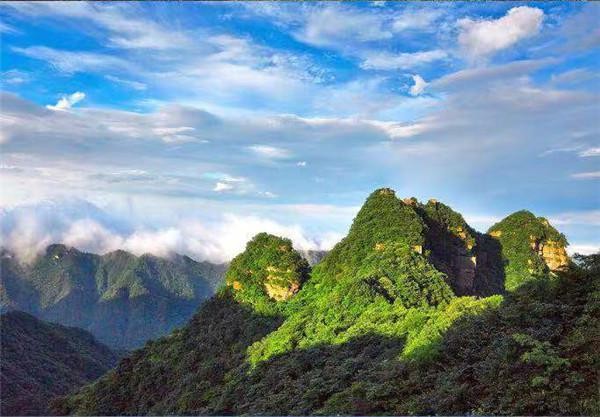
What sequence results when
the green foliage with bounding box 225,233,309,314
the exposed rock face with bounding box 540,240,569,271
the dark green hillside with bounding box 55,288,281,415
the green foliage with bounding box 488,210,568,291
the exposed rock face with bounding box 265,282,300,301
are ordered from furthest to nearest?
the exposed rock face with bounding box 540,240,569,271 < the green foliage with bounding box 488,210,568,291 < the green foliage with bounding box 225,233,309,314 < the exposed rock face with bounding box 265,282,300,301 < the dark green hillside with bounding box 55,288,281,415

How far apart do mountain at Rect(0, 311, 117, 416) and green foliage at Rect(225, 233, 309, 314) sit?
3591cm

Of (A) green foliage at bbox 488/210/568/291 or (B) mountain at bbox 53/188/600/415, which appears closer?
(B) mountain at bbox 53/188/600/415

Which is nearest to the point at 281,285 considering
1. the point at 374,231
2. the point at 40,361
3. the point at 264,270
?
the point at 264,270

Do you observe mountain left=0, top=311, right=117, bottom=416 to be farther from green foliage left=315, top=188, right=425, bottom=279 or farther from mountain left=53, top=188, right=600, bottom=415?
green foliage left=315, top=188, right=425, bottom=279

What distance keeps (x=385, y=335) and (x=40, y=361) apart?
A: 8303cm

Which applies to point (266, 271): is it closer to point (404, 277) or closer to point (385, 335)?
point (404, 277)

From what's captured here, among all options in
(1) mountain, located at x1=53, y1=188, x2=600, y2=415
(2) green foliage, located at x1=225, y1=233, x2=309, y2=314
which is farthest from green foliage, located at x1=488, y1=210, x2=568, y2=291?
(2) green foliage, located at x1=225, y1=233, x2=309, y2=314

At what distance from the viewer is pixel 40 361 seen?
289 feet

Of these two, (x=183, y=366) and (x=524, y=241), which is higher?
(x=524, y=241)

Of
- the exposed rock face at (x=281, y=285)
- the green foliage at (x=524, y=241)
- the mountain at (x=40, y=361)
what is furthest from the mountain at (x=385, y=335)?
the mountain at (x=40, y=361)

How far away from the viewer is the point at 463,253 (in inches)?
1736

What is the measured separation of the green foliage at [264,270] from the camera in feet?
127

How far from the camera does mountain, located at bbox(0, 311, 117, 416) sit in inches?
2832

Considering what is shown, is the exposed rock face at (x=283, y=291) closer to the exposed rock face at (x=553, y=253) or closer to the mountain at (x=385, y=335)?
the mountain at (x=385, y=335)
